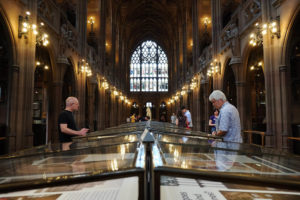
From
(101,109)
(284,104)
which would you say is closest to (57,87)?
(101,109)

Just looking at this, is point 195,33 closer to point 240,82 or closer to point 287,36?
point 240,82

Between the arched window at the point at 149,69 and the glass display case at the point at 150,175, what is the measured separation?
130 ft

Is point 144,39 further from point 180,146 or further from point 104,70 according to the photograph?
point 180,146

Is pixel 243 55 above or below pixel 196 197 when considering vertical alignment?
above

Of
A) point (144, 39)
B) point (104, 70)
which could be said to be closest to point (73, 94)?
point (104, 70)

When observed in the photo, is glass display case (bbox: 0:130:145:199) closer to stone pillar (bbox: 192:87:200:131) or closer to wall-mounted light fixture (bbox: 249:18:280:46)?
wall-mounted light fixture (bbox: 249:18:280:46)

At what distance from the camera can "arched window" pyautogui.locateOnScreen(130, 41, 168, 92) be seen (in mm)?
41562

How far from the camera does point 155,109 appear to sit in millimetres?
40562

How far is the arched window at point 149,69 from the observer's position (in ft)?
136

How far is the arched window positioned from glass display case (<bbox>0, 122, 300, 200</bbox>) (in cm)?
3976

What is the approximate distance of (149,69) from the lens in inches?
1663

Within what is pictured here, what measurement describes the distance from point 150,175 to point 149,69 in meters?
41.8

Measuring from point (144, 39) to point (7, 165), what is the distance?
141 feet

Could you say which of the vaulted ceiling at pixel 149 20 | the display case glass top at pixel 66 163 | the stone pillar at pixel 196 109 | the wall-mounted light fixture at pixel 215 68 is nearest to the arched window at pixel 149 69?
the vaulted ceiling at pixel 149 20
